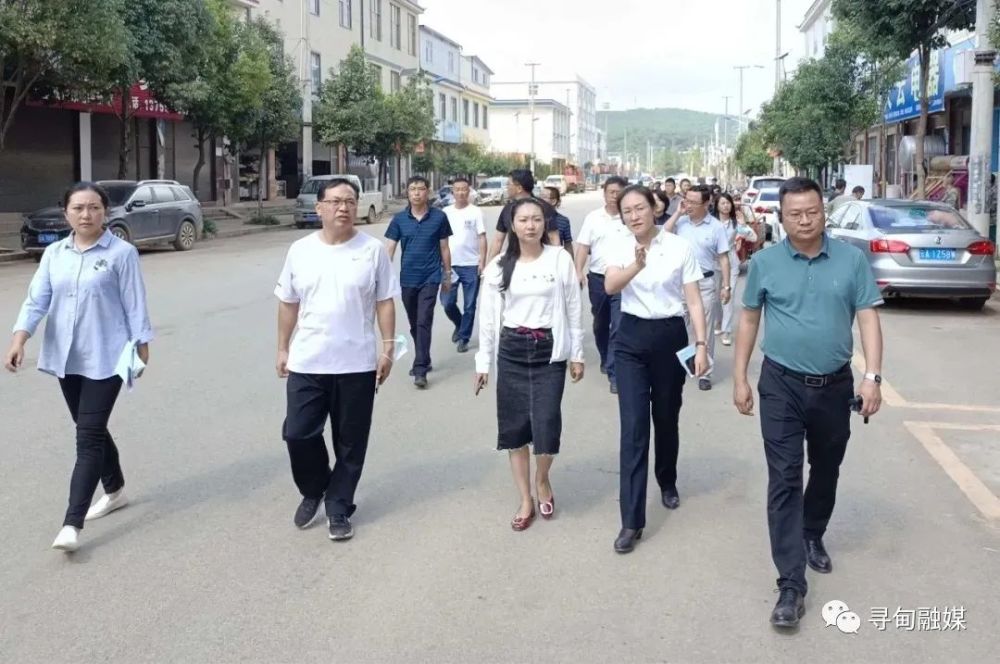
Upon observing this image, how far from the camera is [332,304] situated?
524cm

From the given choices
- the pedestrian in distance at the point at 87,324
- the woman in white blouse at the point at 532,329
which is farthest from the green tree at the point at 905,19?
the pedestrian in distance at the point at 87,324

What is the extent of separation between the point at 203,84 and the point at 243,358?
18.0 metres

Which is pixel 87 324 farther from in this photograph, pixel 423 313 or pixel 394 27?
pixel 394 27

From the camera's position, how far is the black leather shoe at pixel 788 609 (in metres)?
4.18

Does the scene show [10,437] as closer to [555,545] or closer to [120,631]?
[120,631]

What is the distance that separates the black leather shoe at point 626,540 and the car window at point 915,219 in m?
10.00

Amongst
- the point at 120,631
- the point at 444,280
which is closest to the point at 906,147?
the point at 444,280

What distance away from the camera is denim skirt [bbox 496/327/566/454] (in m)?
5.31

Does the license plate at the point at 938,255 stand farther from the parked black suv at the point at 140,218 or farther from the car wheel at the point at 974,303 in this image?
the parked black suv at the point at 140,218

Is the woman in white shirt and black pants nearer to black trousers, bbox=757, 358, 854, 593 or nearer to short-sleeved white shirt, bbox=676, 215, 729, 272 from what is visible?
black trousers, bbox=757, 358, 854, 593

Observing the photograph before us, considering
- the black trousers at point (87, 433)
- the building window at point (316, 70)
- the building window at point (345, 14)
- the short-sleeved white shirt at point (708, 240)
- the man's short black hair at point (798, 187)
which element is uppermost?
the building window at point (345, 14)

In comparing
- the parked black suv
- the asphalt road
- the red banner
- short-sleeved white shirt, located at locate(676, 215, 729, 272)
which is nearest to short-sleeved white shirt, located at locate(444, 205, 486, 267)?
short-sleeved white shirt, located at locate(676, 215, 729, 272)

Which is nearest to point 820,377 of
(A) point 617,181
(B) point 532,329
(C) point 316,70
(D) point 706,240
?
(B) point 532,329

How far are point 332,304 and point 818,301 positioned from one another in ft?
7.45
